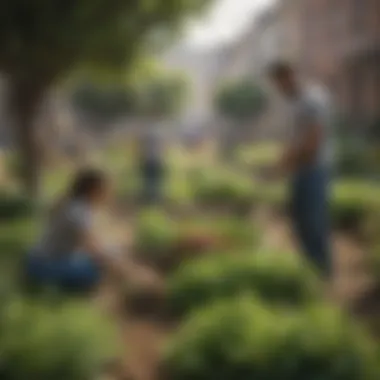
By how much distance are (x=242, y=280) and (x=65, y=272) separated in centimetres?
34

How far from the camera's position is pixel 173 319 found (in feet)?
4.69

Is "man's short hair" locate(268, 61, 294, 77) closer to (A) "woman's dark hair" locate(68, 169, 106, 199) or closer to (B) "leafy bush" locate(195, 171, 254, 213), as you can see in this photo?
(B) "leafy bush" locate(195, 171, 254, 213)

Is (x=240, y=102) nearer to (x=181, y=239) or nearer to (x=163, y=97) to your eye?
(x=163, y=97)

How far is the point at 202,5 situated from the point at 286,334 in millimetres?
756

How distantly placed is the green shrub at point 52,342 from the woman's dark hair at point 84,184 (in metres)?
0.21

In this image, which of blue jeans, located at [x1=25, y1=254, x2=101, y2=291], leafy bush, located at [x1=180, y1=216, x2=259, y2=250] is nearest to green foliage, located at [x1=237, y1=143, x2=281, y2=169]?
leafy bush, located at [x1=180, y1=216, x2=259, y2=250]

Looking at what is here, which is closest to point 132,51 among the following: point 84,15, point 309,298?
point 84,15

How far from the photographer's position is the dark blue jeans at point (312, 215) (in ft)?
4.69

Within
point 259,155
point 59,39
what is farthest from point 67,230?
point 59,39

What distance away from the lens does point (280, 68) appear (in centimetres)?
142

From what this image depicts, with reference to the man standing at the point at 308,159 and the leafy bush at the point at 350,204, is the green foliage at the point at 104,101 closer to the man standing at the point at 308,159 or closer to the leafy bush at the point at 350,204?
the man standing at the point at 308,159

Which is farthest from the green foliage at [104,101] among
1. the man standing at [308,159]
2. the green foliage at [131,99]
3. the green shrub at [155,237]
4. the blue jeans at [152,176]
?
the man standing at [308,159]

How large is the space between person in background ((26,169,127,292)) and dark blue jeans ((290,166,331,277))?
14.0 inches

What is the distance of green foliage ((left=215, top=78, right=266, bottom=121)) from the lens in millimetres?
1433
